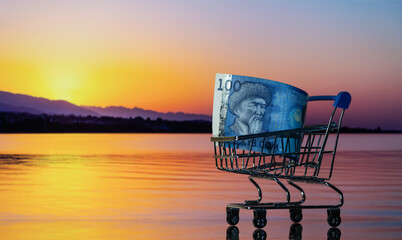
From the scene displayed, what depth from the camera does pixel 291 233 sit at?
4023mm

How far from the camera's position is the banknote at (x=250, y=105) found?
13.6 ft

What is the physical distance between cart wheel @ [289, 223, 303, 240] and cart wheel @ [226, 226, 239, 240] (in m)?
0.36

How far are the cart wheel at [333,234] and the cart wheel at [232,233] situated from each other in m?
0.60

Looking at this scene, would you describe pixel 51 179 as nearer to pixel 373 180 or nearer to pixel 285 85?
pixel 373 180

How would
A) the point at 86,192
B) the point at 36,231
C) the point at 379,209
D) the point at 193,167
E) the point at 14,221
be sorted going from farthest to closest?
1. the point at 193,167
2. the point at 86,192
3. the point at 379,209
4. the point at 14,221
5. the point at 36,231

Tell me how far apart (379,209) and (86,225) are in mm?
2624

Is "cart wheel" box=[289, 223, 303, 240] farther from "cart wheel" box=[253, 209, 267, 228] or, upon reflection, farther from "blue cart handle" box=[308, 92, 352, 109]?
"blue cart handle" box=[308, 92, 352, 109]

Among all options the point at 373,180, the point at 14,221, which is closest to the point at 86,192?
the point at 14,221

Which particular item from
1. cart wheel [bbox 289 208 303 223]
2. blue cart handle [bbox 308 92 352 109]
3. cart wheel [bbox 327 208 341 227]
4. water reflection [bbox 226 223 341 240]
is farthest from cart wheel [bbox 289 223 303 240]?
blue cart handle [bbox 308 92 352 109]

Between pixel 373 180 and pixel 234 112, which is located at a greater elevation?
pixel 234 112

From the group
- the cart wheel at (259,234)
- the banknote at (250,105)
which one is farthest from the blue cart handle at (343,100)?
the cart wheel at (259,234)

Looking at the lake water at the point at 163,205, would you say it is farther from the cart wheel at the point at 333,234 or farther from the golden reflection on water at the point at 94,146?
the golden reflection on water at the point at 94,146

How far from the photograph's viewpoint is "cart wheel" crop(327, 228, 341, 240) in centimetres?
387

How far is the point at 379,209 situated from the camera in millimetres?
5301
